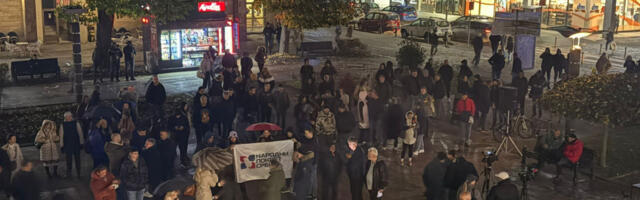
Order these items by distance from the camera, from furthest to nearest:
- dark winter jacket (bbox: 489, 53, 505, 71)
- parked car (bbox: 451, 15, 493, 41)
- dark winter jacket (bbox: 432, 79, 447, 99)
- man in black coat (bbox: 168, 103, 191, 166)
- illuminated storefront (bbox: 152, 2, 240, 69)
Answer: parked car (bbox: 451, 15, 493, 41) < illuminated storefront (bbox: 152, 2, 240, 69) < dark winter jacket (bbox: 489, 53, 505, 71) < dark winter jacket (bbox: 432, 79, 447, 99) < man in black coat (bbox: 168, 103, 191, 166)

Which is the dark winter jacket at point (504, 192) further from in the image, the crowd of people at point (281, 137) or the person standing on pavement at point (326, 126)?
the person standing on pavement at point (326, 126)

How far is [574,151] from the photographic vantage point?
53.8 feet

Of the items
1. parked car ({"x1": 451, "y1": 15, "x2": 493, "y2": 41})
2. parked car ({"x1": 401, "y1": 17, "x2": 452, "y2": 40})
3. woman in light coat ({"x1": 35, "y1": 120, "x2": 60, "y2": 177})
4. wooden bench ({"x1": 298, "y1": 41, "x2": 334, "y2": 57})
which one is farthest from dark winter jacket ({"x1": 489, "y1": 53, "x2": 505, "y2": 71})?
woman in light coat ({"x1": 35, "y1": 120, "x2": 60, "y2": 177})

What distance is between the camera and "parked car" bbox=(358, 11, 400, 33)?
1802 inches

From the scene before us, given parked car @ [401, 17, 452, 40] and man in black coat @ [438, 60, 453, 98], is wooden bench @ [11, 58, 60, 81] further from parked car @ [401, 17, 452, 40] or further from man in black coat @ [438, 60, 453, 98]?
parked car @ [401, 17, 452, 40]

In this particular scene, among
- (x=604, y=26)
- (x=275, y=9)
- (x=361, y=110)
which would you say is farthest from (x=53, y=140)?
(x=604, y=26)

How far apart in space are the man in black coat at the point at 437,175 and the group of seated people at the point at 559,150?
3.47 m

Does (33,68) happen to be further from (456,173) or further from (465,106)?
(456,173)

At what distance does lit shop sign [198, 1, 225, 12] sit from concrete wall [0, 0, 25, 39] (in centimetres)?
1211

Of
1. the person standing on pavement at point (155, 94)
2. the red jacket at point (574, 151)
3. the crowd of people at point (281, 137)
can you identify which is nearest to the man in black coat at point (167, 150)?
the crowd of people at point (281, 137)

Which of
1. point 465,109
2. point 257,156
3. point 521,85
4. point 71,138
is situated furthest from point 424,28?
point 257,156

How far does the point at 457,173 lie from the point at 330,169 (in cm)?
217

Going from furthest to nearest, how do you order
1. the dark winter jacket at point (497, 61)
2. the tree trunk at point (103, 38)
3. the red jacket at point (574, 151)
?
the tree trunk at point (103, 38) → the dark winter jacket at point (497, 61) → the red jacket at point (574, 151)

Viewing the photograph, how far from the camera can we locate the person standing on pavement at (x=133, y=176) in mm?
13422
